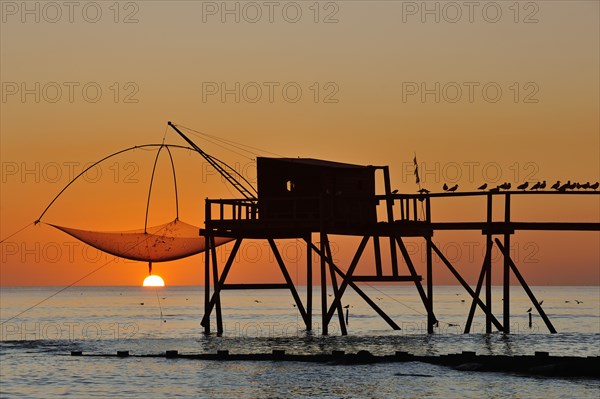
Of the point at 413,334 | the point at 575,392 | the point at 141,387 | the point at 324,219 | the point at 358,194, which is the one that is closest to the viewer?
the point at 575,392

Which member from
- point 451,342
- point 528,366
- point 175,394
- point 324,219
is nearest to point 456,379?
point 528,366

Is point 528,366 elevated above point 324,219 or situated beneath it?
situated beneath

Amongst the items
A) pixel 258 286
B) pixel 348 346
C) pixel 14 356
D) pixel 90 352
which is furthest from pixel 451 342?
pixel 14 356

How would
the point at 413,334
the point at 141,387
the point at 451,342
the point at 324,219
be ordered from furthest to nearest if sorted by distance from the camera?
the point at 413,334 → the point at 451,342 → the point at 324,219 → the point at 141,387

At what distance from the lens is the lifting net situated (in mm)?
52062

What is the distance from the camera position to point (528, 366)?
38938 mm

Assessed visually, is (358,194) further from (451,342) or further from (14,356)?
(14,356)

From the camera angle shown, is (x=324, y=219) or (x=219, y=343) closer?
(x=324, y=219)

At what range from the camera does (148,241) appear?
52219mm

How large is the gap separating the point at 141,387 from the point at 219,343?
17.5 m

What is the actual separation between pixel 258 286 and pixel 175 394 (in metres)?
18.7

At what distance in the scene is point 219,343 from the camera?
56062 millimetres

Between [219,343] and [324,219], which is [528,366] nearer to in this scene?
[324,219]

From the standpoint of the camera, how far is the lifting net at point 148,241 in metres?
52.1
